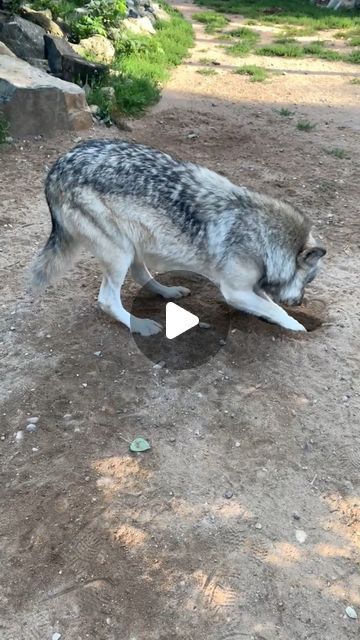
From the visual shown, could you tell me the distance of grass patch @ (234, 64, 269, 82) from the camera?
11.0m

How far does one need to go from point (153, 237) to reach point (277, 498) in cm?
195

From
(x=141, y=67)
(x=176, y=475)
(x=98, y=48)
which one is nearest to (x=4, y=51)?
(x=98, y=48)

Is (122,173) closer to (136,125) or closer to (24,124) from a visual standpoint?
(24,124)

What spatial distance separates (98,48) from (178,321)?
24.2 ft

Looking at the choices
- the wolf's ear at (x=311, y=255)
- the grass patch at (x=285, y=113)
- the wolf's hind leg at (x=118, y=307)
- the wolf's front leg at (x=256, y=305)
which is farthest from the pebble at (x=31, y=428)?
the grass patch at (x=285, y=113)

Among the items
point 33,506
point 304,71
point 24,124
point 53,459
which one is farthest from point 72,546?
point 304,71

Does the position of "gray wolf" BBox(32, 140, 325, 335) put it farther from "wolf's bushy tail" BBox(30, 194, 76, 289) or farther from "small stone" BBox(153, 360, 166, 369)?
"small stone" BBox(153, 360, 166, 369)

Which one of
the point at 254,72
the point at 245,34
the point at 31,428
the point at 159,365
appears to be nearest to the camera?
the point at 31,428

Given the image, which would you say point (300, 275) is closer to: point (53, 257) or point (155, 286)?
point (155, 286)

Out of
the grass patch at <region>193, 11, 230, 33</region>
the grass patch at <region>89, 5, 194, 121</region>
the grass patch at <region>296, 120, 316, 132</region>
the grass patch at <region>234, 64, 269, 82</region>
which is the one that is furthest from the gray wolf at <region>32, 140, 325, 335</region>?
the grass patch at <region>193, 11, 230, 33</region>

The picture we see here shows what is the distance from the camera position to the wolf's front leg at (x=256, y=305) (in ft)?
14.0

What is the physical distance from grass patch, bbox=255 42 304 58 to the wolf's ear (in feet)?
32.5

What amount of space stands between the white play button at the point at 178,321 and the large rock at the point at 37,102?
4141 millimetres
